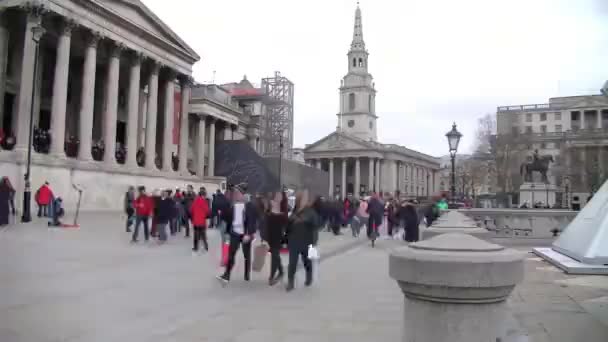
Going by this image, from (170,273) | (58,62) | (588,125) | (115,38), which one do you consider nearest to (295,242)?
(170,273)

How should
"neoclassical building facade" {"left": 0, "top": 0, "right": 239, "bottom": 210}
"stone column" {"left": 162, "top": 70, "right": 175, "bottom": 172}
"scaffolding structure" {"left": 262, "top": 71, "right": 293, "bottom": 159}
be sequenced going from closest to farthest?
"neoclassical building facade" {"left": 0, "top": 0, "right": 239, "bottom": 210} → "stone column" {"left": 162, "top": 70, "right": 175, "bottom": 172} → "scaffolding structure" {"left": 262, "top": 71, "right": 293, "bottom": 159}

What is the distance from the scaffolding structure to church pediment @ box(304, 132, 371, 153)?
36.7 m

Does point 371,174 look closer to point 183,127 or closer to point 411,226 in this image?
point 183,127

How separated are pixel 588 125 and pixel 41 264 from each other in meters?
95.2

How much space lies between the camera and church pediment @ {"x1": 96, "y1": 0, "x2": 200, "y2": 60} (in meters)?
29.8

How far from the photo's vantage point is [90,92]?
2844 cm

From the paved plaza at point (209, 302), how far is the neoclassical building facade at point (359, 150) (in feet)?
300

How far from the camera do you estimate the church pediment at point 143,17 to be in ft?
97.9

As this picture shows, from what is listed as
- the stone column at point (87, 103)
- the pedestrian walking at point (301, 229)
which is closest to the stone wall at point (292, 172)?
the stone column at point (87, 103)

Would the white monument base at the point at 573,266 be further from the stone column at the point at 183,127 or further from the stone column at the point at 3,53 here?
the stone column at the point at 183,127

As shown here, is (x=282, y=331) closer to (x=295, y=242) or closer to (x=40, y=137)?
(x=295, y=242)

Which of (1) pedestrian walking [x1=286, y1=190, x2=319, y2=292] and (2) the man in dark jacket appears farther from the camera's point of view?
(2) the man in dark jacket

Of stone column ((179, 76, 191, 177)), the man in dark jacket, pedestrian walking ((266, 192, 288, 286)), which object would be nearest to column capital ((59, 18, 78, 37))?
stone column ((179, 76, 191, 177))

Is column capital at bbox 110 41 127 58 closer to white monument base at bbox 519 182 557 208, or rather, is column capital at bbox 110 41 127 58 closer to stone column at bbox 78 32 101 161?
stone column at bbox 78 32 101 161
